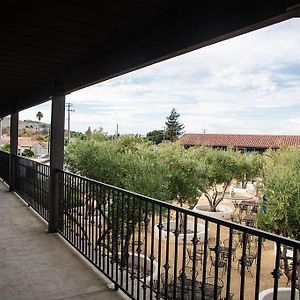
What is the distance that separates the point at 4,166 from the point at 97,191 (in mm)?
6734

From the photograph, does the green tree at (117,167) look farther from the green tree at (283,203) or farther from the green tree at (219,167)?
the green tree at (219,167)

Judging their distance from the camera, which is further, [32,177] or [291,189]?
[291,189]

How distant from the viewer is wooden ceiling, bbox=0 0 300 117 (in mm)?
1873

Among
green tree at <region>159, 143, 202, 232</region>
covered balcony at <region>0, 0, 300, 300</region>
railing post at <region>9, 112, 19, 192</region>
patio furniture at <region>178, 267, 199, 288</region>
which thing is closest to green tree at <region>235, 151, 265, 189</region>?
green tree at <region>159, 143, 202, 232</region>

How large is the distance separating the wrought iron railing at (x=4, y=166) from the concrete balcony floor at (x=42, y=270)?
14.3 ft

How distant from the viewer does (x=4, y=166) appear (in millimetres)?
9250

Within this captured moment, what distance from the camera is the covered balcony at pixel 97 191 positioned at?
188 centimetres

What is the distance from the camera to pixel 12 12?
2326 millimetres

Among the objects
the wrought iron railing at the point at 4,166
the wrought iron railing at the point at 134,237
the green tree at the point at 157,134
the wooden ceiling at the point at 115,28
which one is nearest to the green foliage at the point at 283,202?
the wrought iron railing at the point at 134,237

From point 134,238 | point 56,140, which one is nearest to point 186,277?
point 134,238

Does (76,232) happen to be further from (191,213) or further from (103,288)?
(191,213)

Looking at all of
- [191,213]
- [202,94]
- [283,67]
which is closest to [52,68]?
[191,213]

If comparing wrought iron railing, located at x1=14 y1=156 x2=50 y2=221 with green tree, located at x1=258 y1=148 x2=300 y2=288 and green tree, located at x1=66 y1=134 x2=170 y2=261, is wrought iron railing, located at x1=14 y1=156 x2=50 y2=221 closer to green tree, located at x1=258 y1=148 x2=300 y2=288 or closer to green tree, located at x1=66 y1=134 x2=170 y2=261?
green tree, located at x1=66 y1=134 x2=170 y2=261

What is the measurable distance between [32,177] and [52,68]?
273 cm
